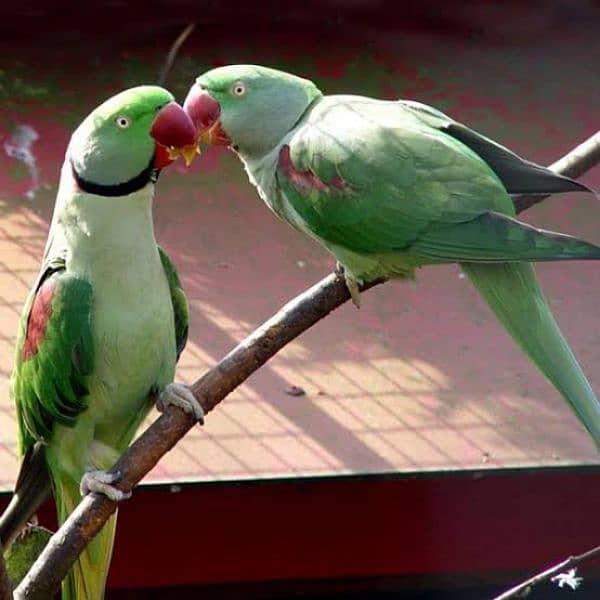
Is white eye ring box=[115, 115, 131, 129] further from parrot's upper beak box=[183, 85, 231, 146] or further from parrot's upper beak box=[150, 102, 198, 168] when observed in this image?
parrot's upper beak box=[183, 85, 231, 146]

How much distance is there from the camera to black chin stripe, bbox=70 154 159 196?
5.59 ft

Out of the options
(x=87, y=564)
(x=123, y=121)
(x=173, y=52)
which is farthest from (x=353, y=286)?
(x=173, y=52)

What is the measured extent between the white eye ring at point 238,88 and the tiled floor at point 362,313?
0.60 meters

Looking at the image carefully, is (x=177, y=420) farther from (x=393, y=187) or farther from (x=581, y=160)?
(x=581, y=160)

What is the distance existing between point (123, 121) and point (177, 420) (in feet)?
1.19

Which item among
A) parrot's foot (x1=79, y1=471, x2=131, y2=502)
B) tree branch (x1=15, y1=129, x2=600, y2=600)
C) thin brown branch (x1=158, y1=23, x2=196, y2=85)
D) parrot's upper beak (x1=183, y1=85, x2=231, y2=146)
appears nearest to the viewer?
tree branch (x1=15, y1=129, x2=600, y2=600)

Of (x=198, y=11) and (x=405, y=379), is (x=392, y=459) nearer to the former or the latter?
(x=405, y=379)

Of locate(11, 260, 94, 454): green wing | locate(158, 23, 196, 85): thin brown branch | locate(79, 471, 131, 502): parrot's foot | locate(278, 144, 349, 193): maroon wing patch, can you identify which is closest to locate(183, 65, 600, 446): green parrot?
locate(278, 144, 349, 193): maroon wing patch

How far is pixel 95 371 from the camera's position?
5.83 ft

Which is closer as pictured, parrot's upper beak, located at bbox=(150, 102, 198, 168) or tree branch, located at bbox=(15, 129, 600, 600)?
tree branch, located at bbox=(15, 129, 600, 600)

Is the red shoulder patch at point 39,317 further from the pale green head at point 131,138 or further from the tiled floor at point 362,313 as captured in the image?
the tiled floor at point 362,313

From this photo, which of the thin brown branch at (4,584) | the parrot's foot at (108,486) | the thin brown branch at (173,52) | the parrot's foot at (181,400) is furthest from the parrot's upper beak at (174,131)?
the thin brown branch at (173,52)

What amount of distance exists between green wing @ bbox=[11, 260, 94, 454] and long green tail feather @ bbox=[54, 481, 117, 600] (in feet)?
0.27

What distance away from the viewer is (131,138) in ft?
5.49
